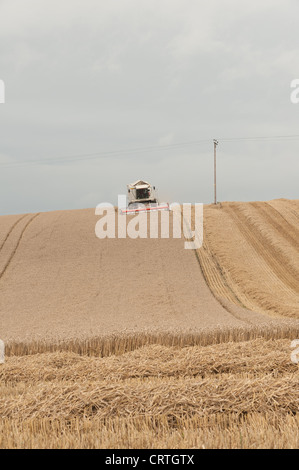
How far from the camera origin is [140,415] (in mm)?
5789

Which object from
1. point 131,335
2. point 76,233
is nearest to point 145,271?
point 76,233

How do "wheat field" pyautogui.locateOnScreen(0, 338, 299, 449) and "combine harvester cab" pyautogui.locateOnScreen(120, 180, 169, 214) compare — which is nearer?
"wheat field" pyautogui.locateOnScreen(0, 338, 299, 449)

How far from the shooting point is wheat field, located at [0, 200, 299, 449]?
5.61 meters

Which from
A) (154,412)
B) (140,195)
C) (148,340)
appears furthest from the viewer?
(140,195)

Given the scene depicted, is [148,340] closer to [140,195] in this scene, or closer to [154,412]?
[154,412]

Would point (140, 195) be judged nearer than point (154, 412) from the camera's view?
No

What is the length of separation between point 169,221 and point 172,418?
25.2 m

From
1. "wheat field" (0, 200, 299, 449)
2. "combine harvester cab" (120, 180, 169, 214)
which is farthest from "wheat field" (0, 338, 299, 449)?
"combine harvester cab" (120, 180, 169, 214)

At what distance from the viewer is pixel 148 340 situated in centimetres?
1159

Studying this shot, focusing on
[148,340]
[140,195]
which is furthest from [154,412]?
[140,195]

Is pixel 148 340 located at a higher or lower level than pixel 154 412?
lower

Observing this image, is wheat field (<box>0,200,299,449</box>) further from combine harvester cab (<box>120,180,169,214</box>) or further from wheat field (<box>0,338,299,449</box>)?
combine harvester cab (<box>120,180,169,214</box>)

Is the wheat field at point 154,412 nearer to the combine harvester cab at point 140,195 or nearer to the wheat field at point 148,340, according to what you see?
the wheat field at point 148,340
